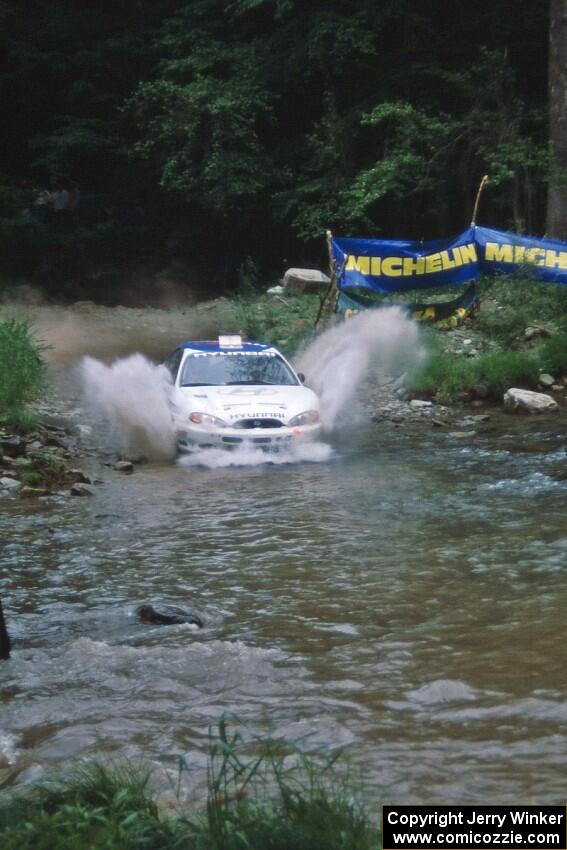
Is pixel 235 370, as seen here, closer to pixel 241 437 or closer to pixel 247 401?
pixel 247 401

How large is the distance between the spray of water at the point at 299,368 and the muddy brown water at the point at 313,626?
5.15 feet

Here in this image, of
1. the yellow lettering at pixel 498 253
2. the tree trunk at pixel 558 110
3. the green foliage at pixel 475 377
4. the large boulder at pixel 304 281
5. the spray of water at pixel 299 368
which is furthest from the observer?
the large boulder at pixel 304 281

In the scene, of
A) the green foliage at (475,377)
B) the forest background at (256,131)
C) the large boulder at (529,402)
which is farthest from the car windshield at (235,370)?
the forest background at (256,131)

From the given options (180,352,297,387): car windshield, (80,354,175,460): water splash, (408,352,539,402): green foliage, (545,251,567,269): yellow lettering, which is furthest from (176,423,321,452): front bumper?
(545,251,567,269): yellow lettering

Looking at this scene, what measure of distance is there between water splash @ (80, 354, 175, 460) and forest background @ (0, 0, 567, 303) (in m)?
9.95

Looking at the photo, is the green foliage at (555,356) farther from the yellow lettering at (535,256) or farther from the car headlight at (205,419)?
the car headlight at (205,419)

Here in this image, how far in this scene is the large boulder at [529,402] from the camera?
15.9 metres

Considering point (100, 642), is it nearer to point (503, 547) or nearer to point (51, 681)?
point (51, 681)

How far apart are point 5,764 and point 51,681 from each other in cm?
108

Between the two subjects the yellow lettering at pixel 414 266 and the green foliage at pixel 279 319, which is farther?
the green foliage at pixel 279 319

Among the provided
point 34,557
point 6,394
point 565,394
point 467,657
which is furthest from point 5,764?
point 565,394

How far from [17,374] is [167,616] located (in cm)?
867

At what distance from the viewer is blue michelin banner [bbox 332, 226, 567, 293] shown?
18875mm

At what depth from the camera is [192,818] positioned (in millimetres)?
3846
